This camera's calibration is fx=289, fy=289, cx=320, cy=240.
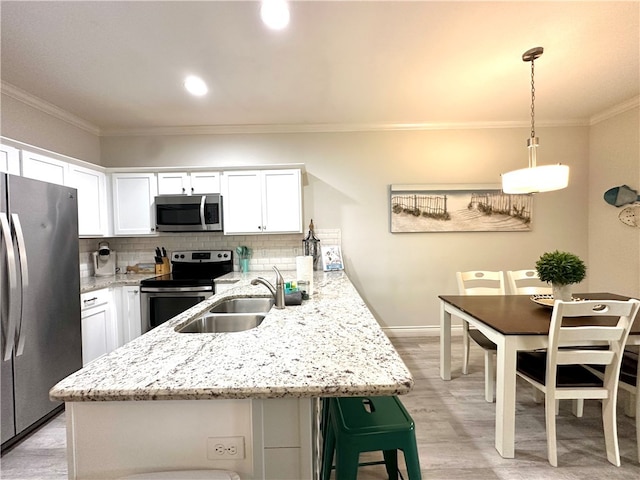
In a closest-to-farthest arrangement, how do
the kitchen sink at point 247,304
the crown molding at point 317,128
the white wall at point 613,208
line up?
the kitchen sink at point 247,304 < the white wall at point 613,208 < the crown molding at point 317,128

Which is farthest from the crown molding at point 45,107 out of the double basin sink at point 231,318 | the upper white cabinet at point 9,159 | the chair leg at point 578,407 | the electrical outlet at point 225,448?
the chair leg at point 578,407

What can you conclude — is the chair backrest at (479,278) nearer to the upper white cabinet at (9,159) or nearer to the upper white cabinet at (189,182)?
the upper white cabinet at (189,182)

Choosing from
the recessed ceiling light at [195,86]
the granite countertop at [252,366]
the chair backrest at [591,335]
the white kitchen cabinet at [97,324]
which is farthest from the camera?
the white kitchen cabinet at [97,324]

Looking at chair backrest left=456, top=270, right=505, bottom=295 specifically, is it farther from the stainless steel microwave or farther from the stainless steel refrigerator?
the stainless steel refrigerator

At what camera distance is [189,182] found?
3.26 metres

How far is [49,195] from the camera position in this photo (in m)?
2.00

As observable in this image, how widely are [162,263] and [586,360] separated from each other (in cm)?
381

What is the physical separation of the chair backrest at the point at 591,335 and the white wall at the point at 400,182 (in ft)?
6.66

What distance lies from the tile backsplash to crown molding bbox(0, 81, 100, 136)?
1318 mm

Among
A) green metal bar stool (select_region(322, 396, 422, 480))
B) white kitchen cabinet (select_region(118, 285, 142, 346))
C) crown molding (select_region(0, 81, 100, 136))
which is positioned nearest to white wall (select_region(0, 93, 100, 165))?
crown molding (select_region(0, 81, 100, 136))

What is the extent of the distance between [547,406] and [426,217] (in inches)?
90.4

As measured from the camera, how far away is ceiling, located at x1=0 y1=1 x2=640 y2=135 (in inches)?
68.0

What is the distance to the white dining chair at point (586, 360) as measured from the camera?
150 centimetres

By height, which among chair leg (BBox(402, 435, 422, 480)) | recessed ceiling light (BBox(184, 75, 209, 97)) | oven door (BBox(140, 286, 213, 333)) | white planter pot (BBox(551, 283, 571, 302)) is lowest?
chair leg (BBox(402, 435, 422, 480))
